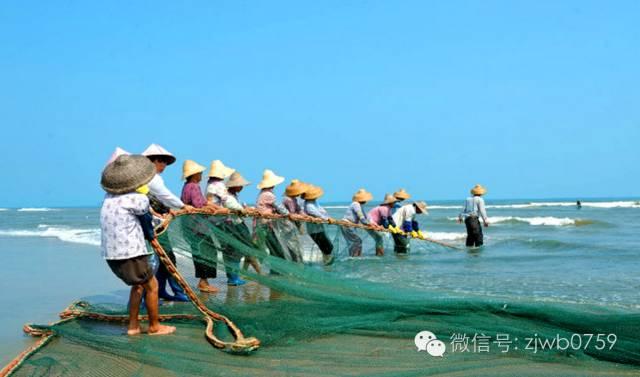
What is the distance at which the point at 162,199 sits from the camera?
4930mm

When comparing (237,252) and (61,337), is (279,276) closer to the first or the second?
(237,252)

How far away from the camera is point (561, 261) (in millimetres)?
9820

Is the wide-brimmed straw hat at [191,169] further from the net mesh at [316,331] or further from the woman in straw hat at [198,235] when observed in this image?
the net mesh at [316,331]

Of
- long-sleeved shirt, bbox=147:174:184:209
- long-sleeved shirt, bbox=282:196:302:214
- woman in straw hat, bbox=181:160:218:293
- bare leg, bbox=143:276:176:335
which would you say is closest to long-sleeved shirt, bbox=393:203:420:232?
long-sleeved shirt, bbox=282:196:302:214

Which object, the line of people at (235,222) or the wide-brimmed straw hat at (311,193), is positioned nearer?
the line of people at (235,222)

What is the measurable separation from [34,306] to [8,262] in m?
4.99

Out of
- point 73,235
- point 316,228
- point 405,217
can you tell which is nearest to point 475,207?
point 405,217

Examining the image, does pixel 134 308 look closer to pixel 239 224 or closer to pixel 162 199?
pixel 162 199

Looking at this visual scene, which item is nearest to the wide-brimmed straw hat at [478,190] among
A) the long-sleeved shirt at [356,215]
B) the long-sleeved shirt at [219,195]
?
the long-sleeved shirt at [356,215]

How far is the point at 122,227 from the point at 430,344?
2.15 meters

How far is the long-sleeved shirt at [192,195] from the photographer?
241 inches

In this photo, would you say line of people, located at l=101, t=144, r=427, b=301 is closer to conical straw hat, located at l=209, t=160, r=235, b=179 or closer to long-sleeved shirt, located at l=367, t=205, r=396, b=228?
conical straw hat, located at l=209, t=160, r=235, b=179

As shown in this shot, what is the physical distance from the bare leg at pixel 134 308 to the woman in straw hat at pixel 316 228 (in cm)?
308

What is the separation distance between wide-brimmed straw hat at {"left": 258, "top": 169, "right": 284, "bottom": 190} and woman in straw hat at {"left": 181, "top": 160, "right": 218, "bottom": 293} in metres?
1.17
